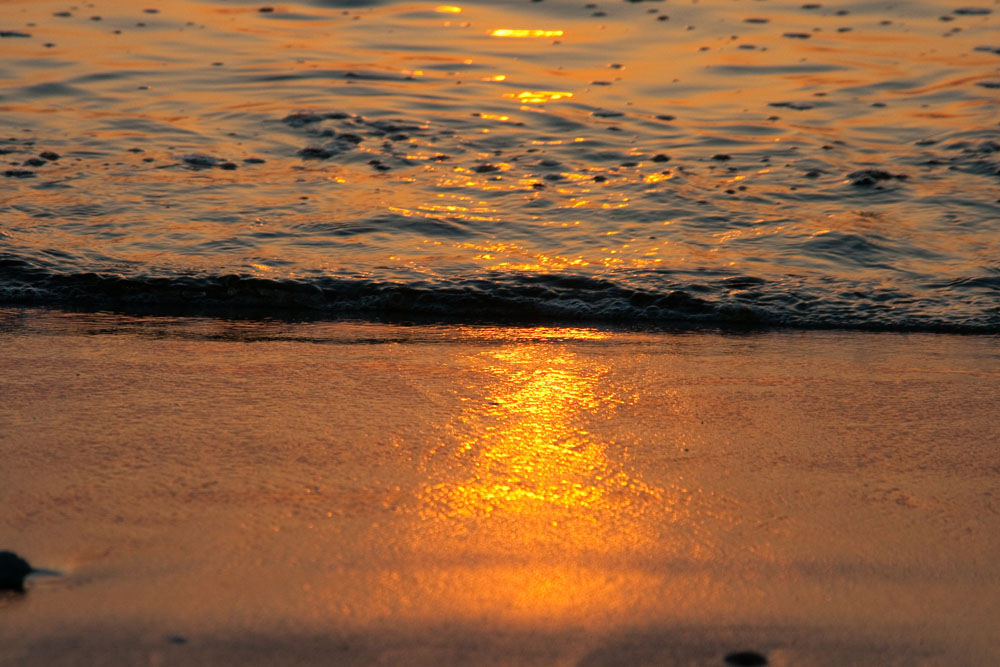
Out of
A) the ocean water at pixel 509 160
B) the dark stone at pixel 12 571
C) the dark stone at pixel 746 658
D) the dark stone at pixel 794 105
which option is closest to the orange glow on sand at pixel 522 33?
the ocean water at pixel 509 160

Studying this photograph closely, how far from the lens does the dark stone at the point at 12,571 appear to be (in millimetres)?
1496

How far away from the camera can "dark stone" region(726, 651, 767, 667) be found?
4.50ft

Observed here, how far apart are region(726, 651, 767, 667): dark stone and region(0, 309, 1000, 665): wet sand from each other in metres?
0.01

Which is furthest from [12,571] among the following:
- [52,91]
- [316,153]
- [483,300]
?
[52,91]

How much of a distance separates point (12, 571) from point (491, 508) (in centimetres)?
76

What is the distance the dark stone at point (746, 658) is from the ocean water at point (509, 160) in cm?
231

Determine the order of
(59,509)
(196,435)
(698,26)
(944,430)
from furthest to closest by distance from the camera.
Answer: (698,26) < (944,430) < (196,435) < (59,509)

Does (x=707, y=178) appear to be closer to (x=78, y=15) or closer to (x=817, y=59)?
(x=817, y=59)

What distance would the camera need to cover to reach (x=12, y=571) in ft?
4.96

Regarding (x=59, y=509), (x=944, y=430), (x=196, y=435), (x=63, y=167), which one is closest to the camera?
(x=59, y=509)

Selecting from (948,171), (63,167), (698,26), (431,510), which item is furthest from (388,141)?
(431,510)

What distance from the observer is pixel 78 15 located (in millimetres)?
9039

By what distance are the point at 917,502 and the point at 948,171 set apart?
13.8ft

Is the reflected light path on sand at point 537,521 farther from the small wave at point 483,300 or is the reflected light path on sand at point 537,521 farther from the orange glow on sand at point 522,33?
the orange glow on sand at point 522,33
